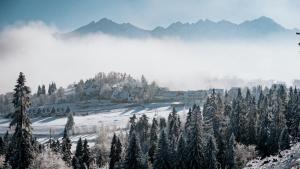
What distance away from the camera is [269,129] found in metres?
116

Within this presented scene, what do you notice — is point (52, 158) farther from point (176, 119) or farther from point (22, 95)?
point (176, 119)

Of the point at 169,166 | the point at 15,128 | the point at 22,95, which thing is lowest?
the point at 169,166

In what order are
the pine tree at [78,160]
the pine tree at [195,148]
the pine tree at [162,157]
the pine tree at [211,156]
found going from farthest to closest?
the pine tree at [78,160] → the pine tree at [195,148] → the pine tree at [162,157] → the pine tree at [211,156]

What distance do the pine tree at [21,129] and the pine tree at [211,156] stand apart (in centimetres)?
4509

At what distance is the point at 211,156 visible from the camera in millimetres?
89875

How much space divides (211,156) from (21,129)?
1889 inches

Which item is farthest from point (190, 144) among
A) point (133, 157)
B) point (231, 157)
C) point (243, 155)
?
point (243, 155)

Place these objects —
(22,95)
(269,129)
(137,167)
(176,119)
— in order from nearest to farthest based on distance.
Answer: (22,95), (137,167), (269,129), (176,119)

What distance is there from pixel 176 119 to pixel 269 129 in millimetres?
42651

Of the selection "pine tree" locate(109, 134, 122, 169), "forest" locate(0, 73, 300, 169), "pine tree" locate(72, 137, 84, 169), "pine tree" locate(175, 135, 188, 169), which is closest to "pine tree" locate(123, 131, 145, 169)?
"forest" locate(0, 73, 300, 169)

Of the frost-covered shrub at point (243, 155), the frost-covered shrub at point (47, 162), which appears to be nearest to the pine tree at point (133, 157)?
the frost-covered shrub at point (47, 162)

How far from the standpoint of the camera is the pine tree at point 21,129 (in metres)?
53.5

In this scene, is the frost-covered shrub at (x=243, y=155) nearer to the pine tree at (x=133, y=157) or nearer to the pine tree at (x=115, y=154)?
the pine tree at (x=133, y=157)

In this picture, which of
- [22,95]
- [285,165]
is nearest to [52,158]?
[22,95]
